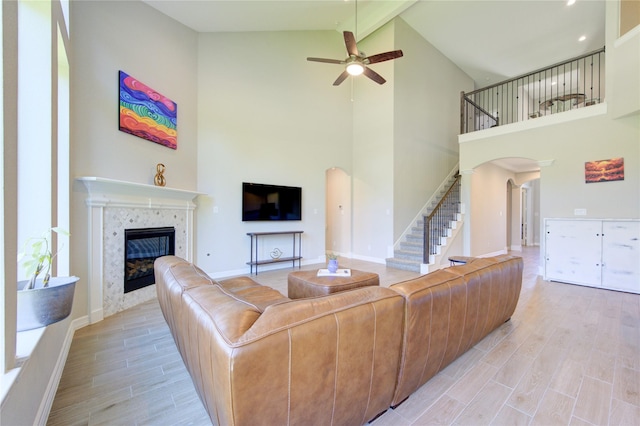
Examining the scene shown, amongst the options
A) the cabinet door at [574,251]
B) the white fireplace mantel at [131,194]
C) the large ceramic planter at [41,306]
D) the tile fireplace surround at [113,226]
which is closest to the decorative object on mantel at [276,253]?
the white fireplace mantel at [131,194]

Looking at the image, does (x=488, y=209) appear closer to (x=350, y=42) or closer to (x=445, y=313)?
(x=350, y=42)

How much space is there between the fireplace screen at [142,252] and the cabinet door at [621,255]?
692 cm

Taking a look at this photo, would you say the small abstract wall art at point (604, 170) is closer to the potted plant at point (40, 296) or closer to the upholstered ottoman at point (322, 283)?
the upholstered ottoman at point (322, 283)

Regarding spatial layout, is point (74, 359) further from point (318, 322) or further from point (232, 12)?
point (232, 12)

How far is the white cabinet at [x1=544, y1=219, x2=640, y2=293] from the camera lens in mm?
4090

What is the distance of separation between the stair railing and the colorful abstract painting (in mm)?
4901

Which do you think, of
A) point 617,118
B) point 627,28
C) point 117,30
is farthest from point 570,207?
point 117,30

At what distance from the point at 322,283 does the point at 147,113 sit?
11.0 feet

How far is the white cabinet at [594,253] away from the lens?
4.09m

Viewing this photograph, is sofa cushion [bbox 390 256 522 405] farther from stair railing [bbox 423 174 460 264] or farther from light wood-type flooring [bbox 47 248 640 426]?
stair railing [bbox 423 174 460 264]

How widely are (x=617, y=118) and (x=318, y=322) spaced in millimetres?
5960

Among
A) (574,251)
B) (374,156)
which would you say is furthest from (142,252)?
(574,251)

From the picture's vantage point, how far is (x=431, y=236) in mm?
5910

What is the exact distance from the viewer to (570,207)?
15.6 feet
